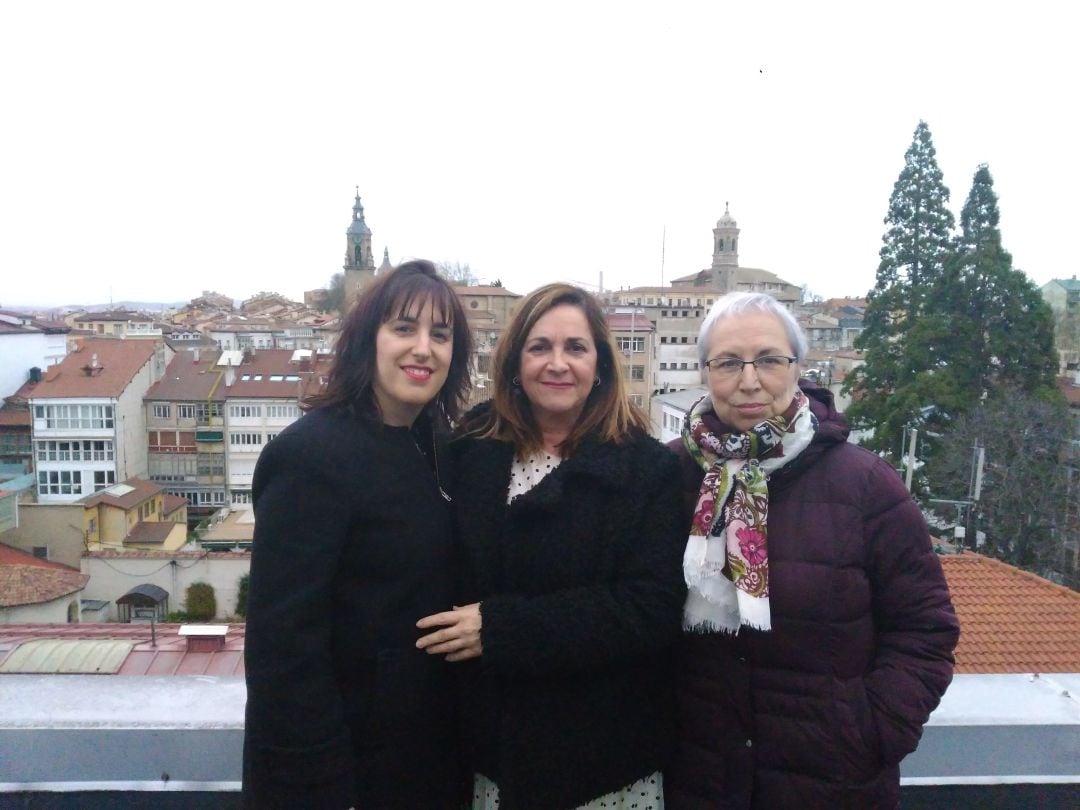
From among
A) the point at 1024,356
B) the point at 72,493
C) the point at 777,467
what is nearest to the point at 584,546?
the point at 777,467

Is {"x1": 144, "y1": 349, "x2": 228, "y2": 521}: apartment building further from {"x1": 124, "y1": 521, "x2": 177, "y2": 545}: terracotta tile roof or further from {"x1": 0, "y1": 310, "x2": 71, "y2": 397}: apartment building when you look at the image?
{"x1": 124, "y1": 521, "x2": 177, "y2": 545}: terracotta tile roof

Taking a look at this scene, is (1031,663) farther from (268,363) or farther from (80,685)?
(268,363)

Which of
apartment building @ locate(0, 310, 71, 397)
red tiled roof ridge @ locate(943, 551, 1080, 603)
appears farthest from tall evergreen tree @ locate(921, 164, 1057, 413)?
apartment building @ locate(0, 310, 71, 397)

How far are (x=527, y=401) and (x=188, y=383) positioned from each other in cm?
2789

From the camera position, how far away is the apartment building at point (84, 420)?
77.5 feet

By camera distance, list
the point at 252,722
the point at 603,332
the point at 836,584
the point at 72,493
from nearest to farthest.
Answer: the point at 252,722
the point at 836,584
the point at 603,332
the point at 72,493

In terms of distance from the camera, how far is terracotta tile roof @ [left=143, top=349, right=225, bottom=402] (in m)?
26.3

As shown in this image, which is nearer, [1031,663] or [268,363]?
[1031,663]

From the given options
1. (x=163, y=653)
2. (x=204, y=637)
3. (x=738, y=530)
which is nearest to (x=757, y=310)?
(x=738, y=530)

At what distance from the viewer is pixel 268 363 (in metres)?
27.4

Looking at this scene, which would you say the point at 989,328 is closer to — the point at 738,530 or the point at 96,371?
the point at 738,530

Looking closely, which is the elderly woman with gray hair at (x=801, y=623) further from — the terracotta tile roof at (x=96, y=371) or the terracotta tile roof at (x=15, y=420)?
the terracotta tile roof at (x=15, y=420)

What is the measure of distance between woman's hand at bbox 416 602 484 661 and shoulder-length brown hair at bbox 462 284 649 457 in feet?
1.15

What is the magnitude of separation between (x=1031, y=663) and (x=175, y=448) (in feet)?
86.2
